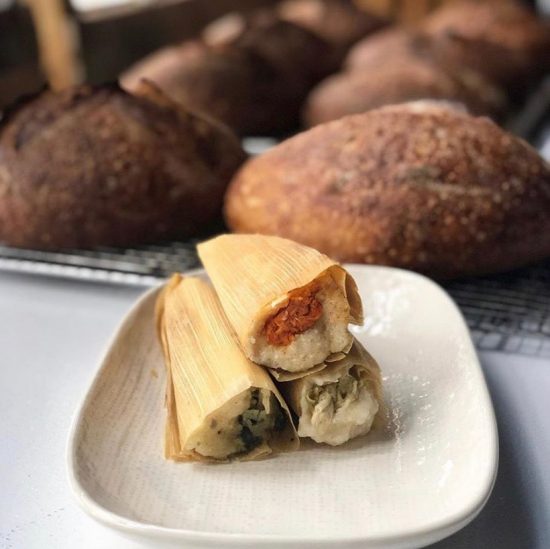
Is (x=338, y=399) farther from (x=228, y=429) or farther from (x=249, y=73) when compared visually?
(x=249, y=73)

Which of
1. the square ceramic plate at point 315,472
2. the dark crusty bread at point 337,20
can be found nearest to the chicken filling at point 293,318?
the square ceramic plate at point 315,472

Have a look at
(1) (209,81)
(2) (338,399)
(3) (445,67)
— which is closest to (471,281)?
(2) (338,399)

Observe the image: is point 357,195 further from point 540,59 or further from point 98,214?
point 540,59

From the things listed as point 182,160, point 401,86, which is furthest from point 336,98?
point 182,160

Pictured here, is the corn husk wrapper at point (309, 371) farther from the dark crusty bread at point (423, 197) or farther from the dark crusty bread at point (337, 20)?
the dark crusty bread at point (337, 20)

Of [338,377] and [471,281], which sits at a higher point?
[338,377]

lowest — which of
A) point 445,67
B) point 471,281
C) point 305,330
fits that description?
point 471,281
